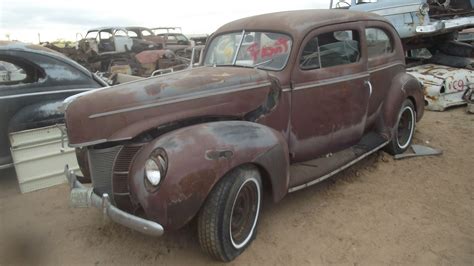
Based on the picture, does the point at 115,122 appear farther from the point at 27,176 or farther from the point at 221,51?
the point at 27,176

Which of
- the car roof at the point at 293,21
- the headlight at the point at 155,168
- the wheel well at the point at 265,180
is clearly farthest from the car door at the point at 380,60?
the headlight at the point at 155,168

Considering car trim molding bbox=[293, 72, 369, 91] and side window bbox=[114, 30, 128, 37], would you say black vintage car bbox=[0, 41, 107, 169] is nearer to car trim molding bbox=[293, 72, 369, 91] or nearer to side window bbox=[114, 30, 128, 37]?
car trim molding bbox=[293, 72, 369, 91]

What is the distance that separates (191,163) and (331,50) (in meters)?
2.21

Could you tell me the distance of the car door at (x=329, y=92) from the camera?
12.7 feet

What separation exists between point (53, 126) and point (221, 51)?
7.09ft

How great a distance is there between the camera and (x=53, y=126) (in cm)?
470

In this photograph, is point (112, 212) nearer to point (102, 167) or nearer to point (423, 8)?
point (102, 167)

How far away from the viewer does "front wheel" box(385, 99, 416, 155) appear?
17.2ft

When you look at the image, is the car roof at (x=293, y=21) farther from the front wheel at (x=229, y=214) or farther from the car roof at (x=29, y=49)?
the car roof at (x=29, y=49)

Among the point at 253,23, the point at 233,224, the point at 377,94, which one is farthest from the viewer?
the point at 377,94

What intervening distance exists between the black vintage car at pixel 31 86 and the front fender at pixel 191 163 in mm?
2362

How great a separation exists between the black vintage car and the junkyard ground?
79 cm

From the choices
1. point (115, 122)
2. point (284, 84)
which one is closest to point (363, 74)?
point (284, 84)

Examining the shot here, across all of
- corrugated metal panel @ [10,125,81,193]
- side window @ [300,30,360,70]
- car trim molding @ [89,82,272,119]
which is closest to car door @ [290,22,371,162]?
side window @ [300,30,360,70]
